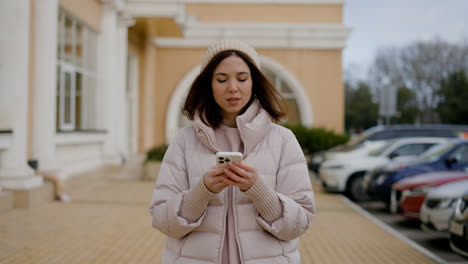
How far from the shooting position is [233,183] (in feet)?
6.19

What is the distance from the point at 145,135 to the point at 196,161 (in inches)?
690

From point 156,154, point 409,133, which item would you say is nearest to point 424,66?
point 409,133

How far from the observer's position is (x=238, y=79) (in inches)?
85.2

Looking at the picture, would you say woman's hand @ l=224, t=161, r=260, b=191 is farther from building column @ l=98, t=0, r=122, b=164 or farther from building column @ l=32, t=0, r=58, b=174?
building column @ l=98, t=0, r=122, b=164

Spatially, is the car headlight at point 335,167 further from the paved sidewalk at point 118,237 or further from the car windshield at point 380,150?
the paved sidewalk at point 118,237

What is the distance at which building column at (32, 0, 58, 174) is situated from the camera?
28.6 ft

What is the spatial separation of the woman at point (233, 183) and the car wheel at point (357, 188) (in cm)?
924

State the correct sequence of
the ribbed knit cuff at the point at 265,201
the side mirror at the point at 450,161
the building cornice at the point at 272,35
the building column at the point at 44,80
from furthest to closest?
1. the building cornice at the point at 272,35
2. the building column at the point at 44,80
3. the side mirror at the point at 450,161
4. the ribbed knit cuff at the point at 265,201

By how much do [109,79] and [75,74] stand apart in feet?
6.00

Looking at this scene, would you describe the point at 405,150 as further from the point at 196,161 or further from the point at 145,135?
the point at 145,135

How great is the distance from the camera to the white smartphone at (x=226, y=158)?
180 cm

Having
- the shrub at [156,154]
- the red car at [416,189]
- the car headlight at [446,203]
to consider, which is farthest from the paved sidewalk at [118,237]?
the shrub at [156,154]

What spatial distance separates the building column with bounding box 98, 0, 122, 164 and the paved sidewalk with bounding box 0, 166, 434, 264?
4359mm

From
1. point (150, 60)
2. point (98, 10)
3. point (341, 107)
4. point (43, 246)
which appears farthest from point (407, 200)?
point (150, 60)
